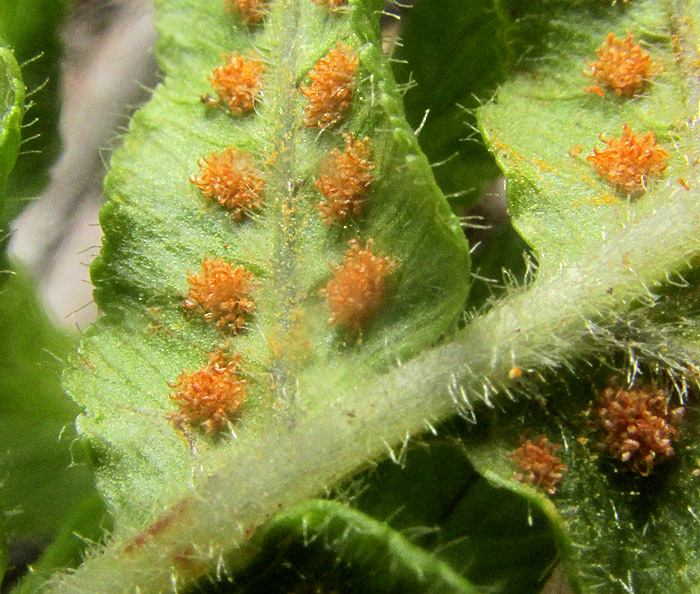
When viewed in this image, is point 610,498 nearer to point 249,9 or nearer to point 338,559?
point 338,559

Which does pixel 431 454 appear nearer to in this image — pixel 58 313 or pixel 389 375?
pixel 389 375

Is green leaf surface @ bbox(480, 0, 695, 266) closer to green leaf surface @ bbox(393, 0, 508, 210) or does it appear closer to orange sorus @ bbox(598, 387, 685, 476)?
green leaf surface @ bbox(393, 0, 508, 210)

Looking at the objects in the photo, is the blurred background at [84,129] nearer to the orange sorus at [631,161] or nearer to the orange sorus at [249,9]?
the orange sorus at [249,9]

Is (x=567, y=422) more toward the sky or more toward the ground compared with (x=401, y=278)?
more toward the ground

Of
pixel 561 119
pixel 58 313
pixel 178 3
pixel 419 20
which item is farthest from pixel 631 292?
pixel 58 313

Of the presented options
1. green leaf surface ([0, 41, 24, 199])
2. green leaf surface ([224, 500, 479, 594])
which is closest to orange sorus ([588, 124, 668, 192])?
green leaf surface ([224, 500, 479, 594])

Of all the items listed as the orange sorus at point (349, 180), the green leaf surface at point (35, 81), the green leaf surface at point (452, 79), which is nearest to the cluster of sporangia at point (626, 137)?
the green leaf surface at point (452, 79)
